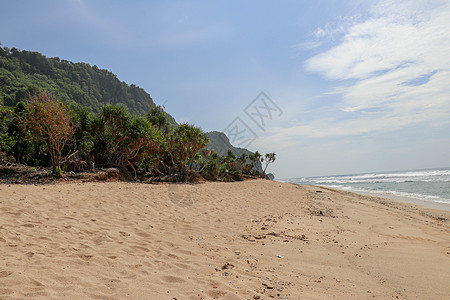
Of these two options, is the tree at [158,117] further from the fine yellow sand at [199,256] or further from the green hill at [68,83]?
the green hill at [68,83]

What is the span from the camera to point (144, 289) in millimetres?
2438

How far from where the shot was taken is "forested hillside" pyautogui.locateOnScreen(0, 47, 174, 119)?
166ft

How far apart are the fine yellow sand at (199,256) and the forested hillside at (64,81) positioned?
147 ft

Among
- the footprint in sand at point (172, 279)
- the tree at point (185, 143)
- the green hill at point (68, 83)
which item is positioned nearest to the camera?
the footprint in sand at point (172, 279)

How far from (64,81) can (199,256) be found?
83.3 metres

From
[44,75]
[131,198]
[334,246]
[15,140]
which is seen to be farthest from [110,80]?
[334,246]

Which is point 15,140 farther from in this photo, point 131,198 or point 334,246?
point 334,246

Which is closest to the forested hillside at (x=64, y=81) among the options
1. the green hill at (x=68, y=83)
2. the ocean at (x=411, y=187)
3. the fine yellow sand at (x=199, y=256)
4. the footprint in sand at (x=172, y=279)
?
the green hill at (x=68, y=83)

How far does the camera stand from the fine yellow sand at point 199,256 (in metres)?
2.49

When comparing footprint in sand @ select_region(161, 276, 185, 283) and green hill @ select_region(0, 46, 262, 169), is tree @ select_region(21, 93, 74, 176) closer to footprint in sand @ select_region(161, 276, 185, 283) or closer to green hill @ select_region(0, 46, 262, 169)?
footprint in sand @ select_region(161, 276, 185, 283)

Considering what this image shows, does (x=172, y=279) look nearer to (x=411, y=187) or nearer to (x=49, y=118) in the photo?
(x=49, y=118)

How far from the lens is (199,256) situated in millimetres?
3570

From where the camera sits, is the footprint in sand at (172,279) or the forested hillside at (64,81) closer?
the footprint in sand at (172,279)

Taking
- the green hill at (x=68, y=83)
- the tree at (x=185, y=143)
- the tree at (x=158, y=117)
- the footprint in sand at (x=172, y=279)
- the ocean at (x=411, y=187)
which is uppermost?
the green hill at (x=68, y=83)
